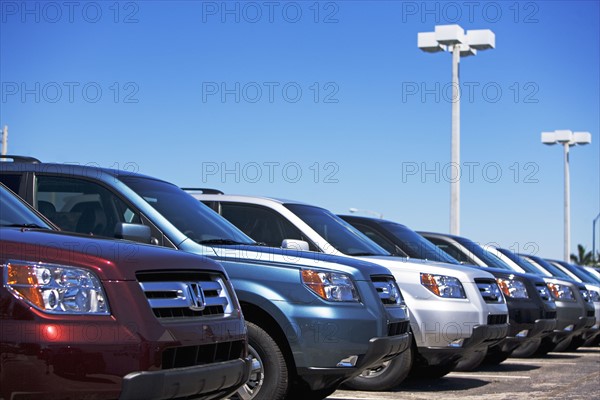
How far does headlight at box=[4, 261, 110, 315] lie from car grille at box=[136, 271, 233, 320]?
300mm

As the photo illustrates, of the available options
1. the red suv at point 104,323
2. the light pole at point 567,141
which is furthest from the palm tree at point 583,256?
the red suv at point 104,323

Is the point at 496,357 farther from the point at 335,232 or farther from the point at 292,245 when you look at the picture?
the point at 292,245

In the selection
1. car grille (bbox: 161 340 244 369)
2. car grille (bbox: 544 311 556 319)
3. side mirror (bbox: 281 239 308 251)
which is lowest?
car grille (bbox: 544 311 556 319)

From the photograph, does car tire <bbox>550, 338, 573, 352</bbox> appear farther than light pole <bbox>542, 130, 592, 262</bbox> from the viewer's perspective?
No

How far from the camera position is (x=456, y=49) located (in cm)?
2450

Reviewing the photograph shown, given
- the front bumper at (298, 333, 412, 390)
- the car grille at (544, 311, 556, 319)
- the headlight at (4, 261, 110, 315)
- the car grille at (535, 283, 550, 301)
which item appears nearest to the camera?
the headlight at (4, 261, 110, 315)

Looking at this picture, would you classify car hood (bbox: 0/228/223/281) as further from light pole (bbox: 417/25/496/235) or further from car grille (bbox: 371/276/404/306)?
light pole (bbox: 417/25/496/235)

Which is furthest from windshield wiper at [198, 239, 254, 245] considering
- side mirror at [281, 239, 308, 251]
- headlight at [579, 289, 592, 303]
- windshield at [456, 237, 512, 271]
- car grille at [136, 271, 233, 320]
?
headlight at [579, 289, 592, 303]

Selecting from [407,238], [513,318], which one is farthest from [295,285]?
[513,318]

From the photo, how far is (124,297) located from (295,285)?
9.19 ft

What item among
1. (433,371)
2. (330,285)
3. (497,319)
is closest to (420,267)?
(497,319)

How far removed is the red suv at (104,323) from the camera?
14.7 feet

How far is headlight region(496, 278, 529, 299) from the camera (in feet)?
42.1

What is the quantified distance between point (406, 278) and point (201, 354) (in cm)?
506
